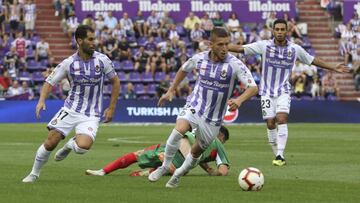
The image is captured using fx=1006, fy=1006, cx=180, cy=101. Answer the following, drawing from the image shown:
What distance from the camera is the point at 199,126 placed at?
13.4m

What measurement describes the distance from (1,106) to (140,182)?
2416 cm

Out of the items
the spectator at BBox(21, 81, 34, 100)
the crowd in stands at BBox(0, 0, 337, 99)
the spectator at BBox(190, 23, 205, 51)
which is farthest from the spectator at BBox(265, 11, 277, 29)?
the spectator at BBox(21, 81, 34, 100)

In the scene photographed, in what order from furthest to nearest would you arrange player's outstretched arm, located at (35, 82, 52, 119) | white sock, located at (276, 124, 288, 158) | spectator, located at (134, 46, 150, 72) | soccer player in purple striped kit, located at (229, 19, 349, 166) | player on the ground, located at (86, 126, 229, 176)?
spectator, located at (134, 46, 150, 72) < soccer player in purple striped kit, located at (229, 19, 349, 166) < white sock, located at (276, 124, 288, 158) < player on the ground, located at (86, 126, 229, 176) < player's outstretched arm, located at (35, 82, 52, 119)

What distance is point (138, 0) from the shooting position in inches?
1800

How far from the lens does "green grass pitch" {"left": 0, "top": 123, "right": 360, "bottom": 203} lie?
40.3ft

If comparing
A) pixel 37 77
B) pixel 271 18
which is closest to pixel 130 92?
pixel 37 77

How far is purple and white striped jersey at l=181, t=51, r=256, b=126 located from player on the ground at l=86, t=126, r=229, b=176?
160 cm

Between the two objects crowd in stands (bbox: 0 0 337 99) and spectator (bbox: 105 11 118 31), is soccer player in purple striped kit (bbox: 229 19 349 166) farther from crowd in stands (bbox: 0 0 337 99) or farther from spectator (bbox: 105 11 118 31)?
spectator (bbox: 105 11 118 31)

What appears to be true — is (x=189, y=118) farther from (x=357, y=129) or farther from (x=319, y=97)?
(x=319, y=97)

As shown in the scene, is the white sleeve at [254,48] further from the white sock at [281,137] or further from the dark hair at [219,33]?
the dark hair at [219,33]

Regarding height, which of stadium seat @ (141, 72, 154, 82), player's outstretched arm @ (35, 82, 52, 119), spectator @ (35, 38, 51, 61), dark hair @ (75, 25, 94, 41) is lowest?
stadium seat @ (141, 72, 154, 82)

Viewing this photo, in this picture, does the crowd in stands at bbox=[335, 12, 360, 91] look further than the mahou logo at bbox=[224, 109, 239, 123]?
Yes

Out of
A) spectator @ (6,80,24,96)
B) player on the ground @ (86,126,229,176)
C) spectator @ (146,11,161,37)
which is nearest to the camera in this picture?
player on the ground @ (86,126,229,176)

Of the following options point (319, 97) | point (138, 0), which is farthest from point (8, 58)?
point (319, 97)
